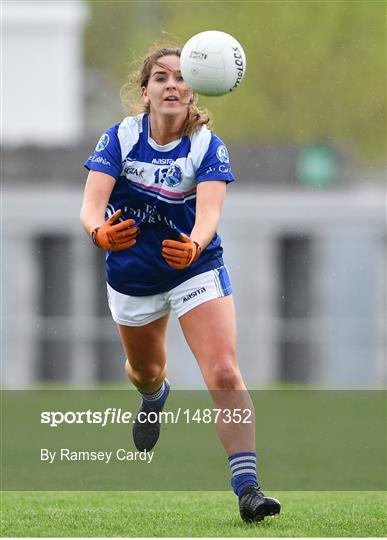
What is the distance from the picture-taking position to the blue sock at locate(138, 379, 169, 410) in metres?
7.81

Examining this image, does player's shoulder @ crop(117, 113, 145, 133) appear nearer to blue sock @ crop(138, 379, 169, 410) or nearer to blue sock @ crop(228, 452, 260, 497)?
blue sock @ crop(228, 452, 260, 497)

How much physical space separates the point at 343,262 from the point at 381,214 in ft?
2.92

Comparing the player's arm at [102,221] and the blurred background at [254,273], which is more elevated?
the player's arm at [102,221]

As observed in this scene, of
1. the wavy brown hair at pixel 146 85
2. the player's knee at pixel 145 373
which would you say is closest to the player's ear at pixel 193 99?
the wavy brown hair at pixel 146 85

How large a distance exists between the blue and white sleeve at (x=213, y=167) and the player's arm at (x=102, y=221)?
0.41 metres

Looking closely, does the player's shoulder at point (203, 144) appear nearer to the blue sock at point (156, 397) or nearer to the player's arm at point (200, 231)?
the player's arm at point (200, 231)

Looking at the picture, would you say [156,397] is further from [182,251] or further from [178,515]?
[182,251]

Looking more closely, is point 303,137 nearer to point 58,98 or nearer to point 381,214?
point 58,98

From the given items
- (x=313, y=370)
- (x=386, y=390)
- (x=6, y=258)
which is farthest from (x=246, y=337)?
(x=6, y=258)

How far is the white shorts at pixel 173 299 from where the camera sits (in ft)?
21.6

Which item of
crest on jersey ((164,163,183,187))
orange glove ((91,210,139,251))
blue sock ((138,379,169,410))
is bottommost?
blue sock ((138,379,169,410))

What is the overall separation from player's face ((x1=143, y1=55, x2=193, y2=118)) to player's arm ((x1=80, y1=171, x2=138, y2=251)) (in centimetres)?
42

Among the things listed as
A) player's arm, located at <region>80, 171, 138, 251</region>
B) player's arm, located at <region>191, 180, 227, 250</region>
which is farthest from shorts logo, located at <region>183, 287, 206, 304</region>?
player's arm, located at <region>80, 171, 138, 251</region>

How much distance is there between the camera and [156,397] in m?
7.87
